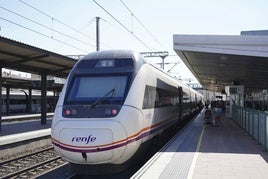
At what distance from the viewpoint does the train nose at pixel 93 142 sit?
7.79 meters

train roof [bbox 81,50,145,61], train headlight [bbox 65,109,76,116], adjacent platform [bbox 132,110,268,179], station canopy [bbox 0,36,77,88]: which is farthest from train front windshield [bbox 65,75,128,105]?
station canopy [bbox 0,36,77,88]

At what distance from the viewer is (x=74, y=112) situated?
8.52 metres

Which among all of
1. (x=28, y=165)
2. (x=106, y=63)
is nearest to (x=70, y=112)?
(x=106, y=63)

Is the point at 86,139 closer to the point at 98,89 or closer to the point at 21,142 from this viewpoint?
the point at 98,89

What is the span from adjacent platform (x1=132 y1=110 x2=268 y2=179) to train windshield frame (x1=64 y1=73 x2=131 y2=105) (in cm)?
177

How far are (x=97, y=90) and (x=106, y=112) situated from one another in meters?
0.90

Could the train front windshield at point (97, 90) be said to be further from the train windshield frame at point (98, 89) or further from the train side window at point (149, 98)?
the train side window at point (149, 98)

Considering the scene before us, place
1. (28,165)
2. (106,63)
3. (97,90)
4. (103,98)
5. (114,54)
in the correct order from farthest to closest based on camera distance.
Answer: (28,165) → (114,54) → (106,63) → (97,90) → (103,98)

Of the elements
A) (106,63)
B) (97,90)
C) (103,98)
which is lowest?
(103,98)

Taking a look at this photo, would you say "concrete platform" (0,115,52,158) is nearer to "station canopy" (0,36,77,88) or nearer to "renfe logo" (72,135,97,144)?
"station canopy" (0,36,77,88)

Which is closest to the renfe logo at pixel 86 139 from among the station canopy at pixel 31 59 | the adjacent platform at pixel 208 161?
the adjacent platform at pixel 208 161

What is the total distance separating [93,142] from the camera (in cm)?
779

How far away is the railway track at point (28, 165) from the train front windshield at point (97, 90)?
2.90 m

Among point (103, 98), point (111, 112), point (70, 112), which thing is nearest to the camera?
point (111, 112)
